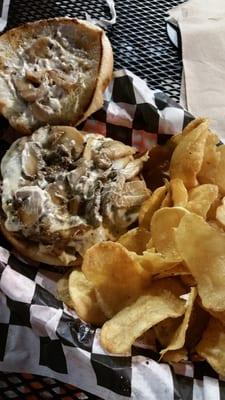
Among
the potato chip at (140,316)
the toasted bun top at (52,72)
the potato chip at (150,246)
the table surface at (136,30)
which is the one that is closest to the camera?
the potato chip at (140,316)

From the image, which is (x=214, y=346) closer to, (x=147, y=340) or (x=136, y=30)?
(x=147, y=340)

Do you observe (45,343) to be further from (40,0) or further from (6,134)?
(40,0)

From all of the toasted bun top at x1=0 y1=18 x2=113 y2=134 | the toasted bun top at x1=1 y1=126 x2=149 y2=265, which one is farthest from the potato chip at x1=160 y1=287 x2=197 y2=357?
the toasted bun top at x1=0 y1=18 x2=113 y2=134

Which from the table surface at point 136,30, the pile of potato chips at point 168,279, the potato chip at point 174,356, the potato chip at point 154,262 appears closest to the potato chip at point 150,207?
the pile of potato chips at point 168,279

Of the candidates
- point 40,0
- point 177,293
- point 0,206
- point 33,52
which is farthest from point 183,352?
point 40,0

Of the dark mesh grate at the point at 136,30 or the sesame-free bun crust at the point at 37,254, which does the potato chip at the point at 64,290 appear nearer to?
the sesame-free bun crust at the point at 37,254

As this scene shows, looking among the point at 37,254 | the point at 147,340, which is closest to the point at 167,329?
the point at 147,340
